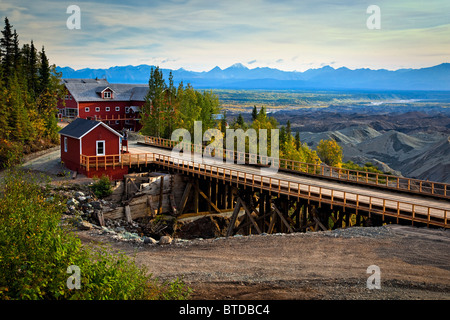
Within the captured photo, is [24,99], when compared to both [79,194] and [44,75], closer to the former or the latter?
[44,75]

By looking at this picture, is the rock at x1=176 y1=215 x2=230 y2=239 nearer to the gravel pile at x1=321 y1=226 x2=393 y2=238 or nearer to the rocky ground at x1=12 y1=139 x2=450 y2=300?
the rocky ground at x1=12 y1=139 x2=450 y2=300

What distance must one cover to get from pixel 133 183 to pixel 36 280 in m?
24.1

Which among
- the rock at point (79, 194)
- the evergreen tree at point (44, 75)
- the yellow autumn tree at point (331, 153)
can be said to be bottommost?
the yellow autumn tree at point (331, 153)

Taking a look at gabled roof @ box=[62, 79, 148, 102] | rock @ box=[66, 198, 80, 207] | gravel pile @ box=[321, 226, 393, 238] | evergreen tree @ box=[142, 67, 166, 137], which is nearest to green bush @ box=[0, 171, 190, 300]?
gravel pile @ box=[321, 226, 393, 238]

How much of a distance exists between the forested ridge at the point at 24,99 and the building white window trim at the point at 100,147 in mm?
7337

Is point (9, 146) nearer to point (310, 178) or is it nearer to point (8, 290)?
point (310, 178)

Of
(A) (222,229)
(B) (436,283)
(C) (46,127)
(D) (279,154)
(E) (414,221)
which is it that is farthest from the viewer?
(D) (279,154)

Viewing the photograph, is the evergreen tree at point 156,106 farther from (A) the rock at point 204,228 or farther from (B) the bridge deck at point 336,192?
(A) the rock at point 204,228

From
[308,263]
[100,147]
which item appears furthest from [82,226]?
[100,147]

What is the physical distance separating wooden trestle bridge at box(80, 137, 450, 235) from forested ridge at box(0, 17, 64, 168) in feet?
49.3

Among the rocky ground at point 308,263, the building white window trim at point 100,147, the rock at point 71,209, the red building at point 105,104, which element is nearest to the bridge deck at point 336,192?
the building white window trim at point 100,147

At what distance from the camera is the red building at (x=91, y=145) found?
123ft
